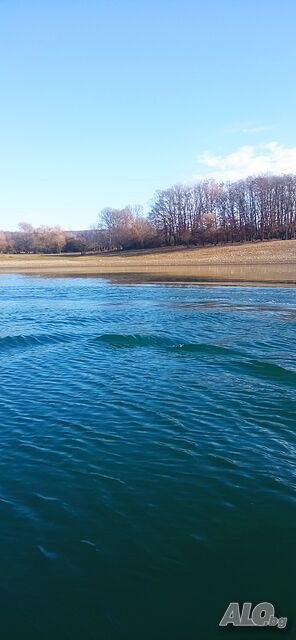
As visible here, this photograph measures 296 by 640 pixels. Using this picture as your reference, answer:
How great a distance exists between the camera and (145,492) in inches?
335

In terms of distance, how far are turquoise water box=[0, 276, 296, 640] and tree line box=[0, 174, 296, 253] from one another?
129 metres

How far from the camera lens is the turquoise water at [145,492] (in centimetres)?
588

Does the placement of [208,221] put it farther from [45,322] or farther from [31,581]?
[31,581]

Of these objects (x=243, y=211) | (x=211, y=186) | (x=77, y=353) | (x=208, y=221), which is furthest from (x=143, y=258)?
(x=77, y=353)

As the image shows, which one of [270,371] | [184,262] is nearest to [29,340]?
[270,371]

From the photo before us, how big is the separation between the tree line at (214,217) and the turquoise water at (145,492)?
128678 millimetres

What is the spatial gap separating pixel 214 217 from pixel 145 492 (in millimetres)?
150508

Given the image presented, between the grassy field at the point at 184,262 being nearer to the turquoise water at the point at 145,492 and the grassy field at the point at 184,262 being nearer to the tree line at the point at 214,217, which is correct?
the tree line at the point at 214,217

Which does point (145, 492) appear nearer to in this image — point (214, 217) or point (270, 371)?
point (270, 371)

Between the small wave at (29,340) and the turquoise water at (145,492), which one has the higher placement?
the small wave at (29,340)

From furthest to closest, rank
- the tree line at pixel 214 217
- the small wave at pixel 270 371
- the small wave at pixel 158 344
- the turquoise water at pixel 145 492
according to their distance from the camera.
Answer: the tree line at pixel 214 217 → the small wave at pixel 158 344 → the small wave at pixel 270 371 → the turquoise water at pixel 145 492

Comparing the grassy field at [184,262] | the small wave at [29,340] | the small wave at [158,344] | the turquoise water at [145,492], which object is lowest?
the turquoise water at [145,492]

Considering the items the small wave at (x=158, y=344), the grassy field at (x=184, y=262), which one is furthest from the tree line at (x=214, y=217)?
the small wave at (x=158, y=344)

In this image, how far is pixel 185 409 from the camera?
1265 centimetres
